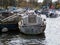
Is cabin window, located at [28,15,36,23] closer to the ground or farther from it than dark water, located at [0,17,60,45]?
farther from it

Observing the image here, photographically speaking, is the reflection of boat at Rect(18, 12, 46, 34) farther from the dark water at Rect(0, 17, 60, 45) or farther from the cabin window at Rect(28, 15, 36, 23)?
the dark water at Rect(0, 17, 60, 45)

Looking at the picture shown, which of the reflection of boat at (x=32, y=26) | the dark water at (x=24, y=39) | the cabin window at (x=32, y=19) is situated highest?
→ the cabin window at (x=32, y=19)

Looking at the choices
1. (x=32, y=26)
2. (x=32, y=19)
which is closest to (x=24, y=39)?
(x=32, y=26)


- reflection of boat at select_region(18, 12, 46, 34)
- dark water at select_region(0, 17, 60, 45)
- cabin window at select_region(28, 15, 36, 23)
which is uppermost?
cabin window at select_region(28, 15, 36, 23)

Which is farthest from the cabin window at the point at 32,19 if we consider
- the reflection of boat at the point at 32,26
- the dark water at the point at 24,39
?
the dark water at the point at 24,39

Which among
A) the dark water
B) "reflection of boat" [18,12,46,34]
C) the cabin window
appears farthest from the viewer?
the cabin window

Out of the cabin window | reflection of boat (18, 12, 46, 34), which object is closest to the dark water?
reflection of boat (18, 12, 46, 34)

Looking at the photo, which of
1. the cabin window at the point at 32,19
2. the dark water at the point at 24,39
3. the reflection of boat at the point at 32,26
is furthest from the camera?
the cabin window at the point at 32,19

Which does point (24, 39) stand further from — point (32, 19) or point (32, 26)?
point (32, 19)

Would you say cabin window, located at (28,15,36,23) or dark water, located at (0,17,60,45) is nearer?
dark water, located at (0,17,60,45)

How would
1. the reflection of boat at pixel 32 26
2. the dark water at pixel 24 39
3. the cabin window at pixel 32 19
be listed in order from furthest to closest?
the cabin window at pixel 32 19
the reflection of boat at pixel 32 26
the dark water at pixel 24 39

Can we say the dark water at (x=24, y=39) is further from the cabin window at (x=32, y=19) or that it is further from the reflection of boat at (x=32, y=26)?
the cabin window at (x=32, y=19)

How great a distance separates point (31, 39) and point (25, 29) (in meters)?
2.57

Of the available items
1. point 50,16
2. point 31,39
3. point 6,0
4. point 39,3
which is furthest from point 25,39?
point 39,3
